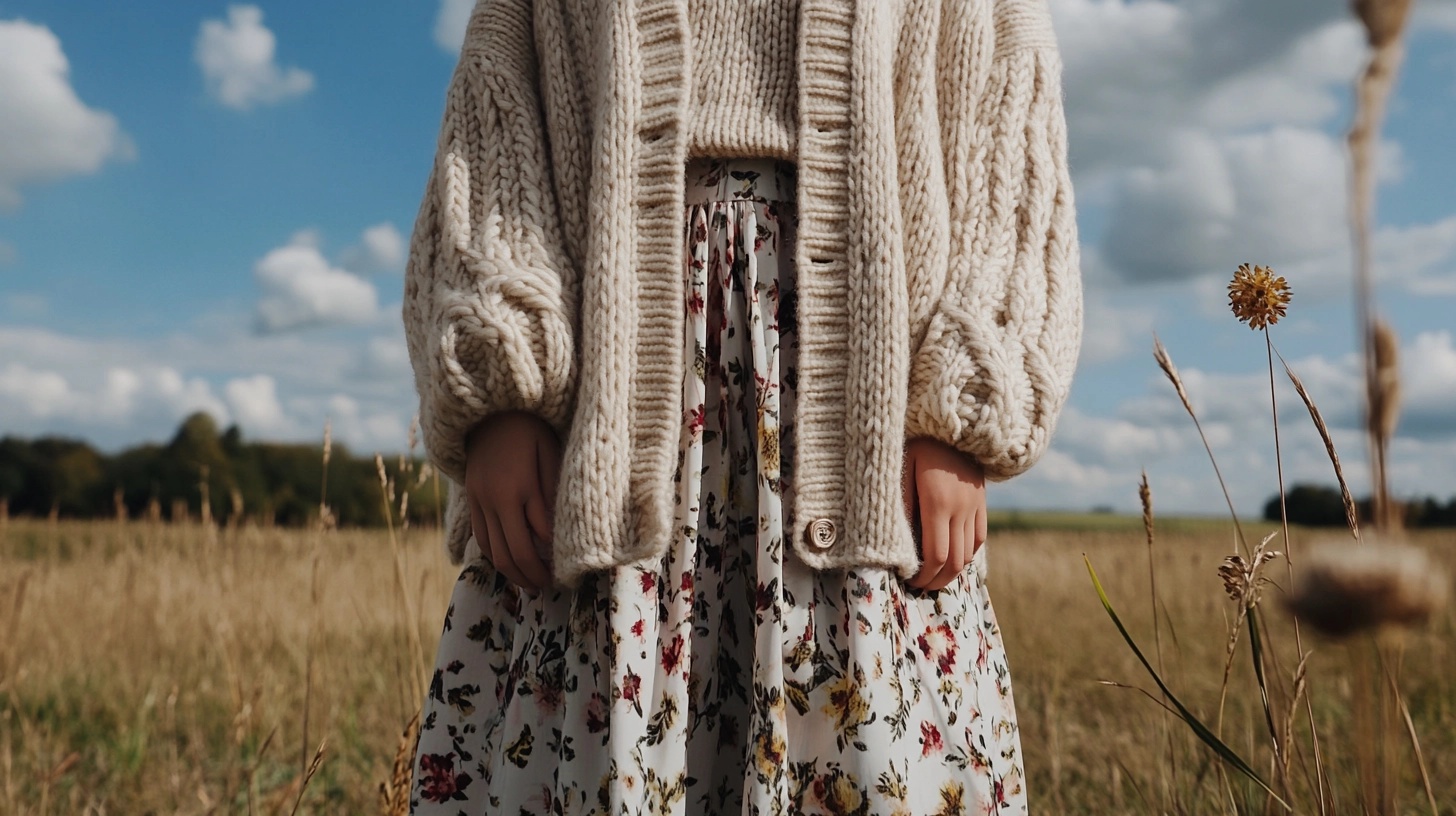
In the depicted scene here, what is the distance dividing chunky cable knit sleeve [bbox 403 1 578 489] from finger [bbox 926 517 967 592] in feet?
1.78

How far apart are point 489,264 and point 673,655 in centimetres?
57

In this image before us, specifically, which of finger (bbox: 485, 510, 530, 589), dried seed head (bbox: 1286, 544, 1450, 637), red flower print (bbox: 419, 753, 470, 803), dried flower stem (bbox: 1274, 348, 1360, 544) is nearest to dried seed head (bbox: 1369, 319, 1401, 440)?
dried seed head (bbox: 1286, 544, 1450, 637)

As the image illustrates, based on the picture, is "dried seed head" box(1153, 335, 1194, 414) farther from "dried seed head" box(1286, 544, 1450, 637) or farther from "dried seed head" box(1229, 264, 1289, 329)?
"dried seed head" box(1286, 544, 1450, 637)

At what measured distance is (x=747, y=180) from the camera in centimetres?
137

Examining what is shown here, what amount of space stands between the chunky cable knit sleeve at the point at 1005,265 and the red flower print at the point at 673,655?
0.42m

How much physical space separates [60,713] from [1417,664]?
17.4 ft

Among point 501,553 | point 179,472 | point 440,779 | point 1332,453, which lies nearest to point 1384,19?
point 1332,453

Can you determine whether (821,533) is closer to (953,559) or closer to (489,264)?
(953,559)

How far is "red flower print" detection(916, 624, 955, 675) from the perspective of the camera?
4.28 ft

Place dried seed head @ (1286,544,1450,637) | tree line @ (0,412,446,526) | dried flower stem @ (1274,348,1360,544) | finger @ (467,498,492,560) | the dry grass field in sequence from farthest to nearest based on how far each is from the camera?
tree line @ (0,412,446,526)
the dry grass field
finger @ (467,498,492,560)
dried flower stem @ (1274,348,1360,544)
dried seed head @ (1286,544,1450,637)

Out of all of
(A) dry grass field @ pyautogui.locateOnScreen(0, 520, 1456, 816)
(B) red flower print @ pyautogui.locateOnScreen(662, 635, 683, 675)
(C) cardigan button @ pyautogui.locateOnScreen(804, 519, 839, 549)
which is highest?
(C) cardigan button @ pyautogui.locateOnScreen(804, 519, 839, 549)

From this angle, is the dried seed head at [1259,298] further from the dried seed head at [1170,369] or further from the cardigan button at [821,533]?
the cardigan button at [821,533]

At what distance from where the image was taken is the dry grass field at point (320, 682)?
7.73 feet

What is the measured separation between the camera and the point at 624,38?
135cm
